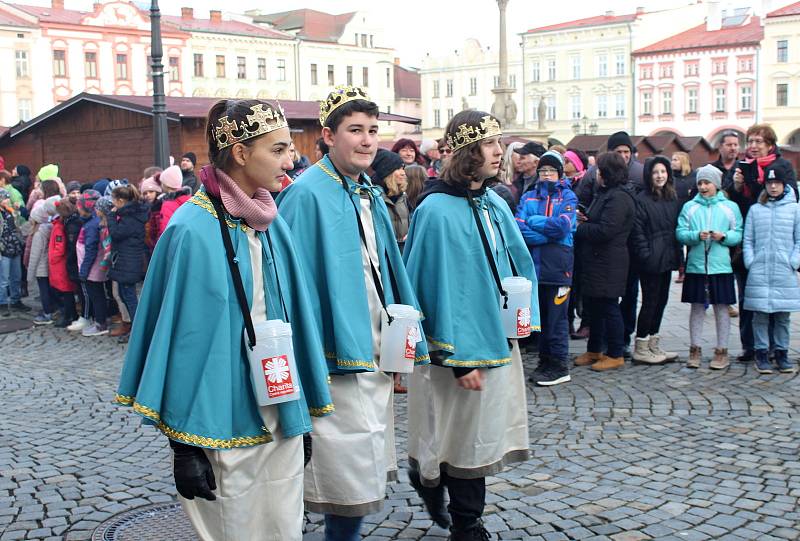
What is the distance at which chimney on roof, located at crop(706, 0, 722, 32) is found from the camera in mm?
74250

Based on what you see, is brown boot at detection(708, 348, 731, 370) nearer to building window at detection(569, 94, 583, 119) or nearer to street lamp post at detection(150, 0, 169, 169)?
street lamp post at detection(150, 0, 169, 169)

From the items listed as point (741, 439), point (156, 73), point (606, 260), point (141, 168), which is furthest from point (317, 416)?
point (141, 168)

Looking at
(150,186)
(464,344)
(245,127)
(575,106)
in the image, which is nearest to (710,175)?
(464,344)

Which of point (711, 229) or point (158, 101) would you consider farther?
point (158, 101)

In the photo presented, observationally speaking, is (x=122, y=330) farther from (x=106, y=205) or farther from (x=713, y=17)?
(x=713, y=17)

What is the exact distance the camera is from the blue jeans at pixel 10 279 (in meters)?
13.3

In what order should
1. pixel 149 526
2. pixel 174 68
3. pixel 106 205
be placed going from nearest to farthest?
pixel 149 526, pixel 106 205, pixel 174 68

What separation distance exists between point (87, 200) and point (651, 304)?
664cm

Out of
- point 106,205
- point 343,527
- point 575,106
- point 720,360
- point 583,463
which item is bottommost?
point 583,463

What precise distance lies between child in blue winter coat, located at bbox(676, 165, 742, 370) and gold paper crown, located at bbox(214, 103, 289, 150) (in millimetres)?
6154

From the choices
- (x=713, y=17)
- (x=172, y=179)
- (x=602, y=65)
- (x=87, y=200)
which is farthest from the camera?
(x=602, y=65)

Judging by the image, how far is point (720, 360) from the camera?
8.80m

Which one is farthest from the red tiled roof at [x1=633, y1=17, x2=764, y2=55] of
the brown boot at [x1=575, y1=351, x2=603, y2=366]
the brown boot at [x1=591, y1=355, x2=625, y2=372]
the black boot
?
the black boot

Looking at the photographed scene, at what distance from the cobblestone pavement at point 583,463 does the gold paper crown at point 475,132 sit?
1906 mm
